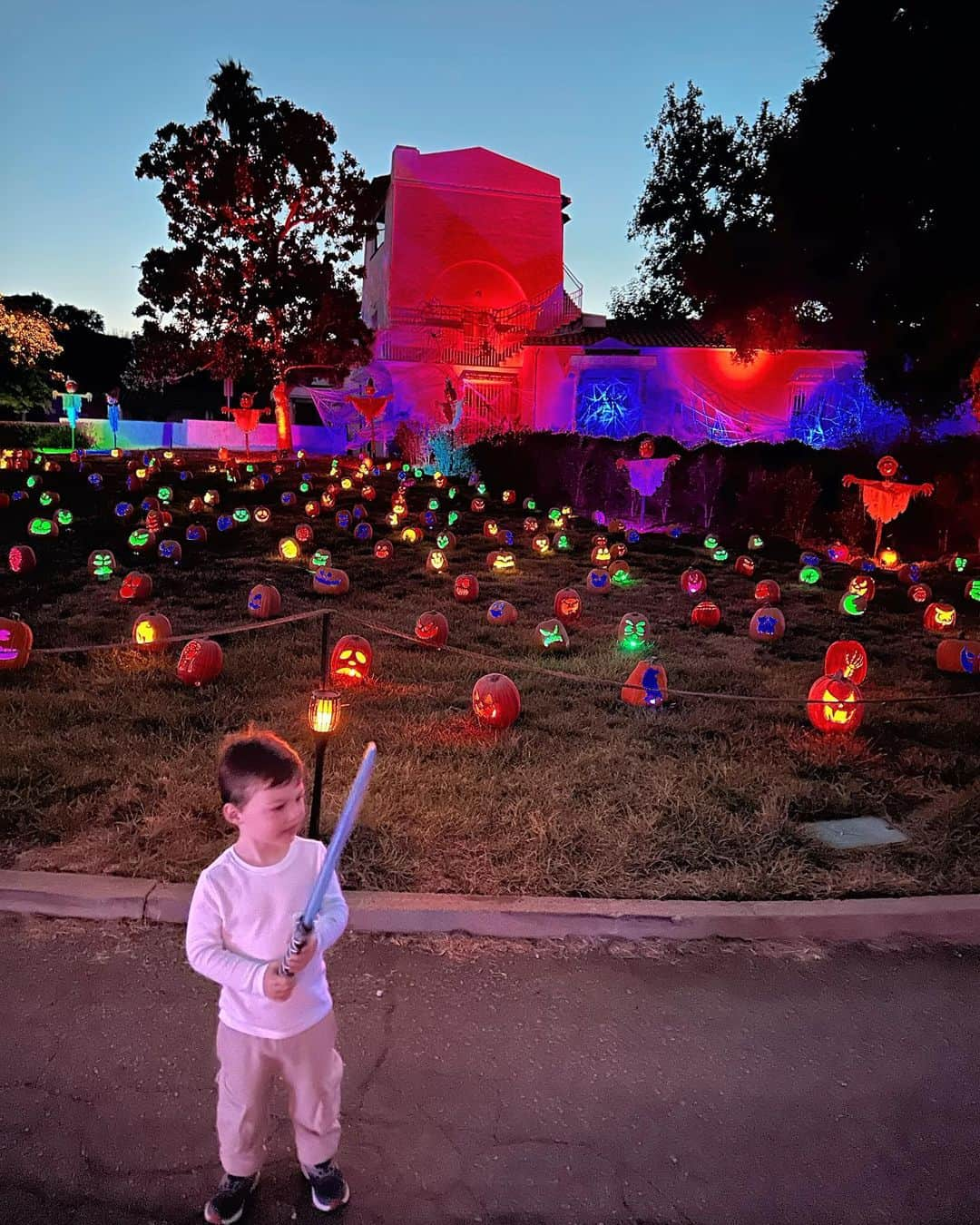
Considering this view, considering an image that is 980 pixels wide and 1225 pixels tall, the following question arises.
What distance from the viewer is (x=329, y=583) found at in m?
10.7

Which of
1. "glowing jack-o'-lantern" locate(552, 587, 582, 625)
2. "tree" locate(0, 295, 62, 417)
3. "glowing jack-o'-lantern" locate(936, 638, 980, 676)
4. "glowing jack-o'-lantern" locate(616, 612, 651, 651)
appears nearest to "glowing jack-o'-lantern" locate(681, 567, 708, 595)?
"glowing jack-o'-lantern" locate(552, 587, 582, 625)

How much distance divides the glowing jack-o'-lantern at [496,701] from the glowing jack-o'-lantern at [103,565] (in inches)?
284

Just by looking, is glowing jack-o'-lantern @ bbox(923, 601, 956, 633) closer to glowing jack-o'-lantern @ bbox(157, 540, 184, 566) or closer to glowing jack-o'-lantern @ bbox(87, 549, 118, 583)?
glowing jack-o'-lantern @ bbox(157, 540, 184, 566)

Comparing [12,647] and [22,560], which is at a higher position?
[22,560]

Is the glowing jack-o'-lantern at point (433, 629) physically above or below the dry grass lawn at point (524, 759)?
above

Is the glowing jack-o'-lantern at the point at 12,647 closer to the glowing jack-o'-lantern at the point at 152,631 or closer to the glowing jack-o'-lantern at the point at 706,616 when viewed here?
Result: the glowing jack-o'-lantern at the point at 152,631

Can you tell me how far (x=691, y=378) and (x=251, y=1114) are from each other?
2812cm

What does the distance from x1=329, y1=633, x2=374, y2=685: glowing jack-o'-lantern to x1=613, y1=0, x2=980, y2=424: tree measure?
47.8 feet

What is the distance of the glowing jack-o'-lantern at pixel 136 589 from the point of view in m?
10.1

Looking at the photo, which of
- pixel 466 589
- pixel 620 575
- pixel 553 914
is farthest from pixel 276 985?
pixel 620 575

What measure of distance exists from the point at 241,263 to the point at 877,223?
20541 mm

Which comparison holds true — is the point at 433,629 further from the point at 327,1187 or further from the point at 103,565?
the point at 327,1187

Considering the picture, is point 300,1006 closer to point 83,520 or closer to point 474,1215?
point 474,1215

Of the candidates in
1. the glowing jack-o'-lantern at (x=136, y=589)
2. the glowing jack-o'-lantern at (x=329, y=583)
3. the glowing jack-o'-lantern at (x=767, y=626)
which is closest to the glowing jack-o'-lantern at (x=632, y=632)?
the glowing jack-o'-lantern at (x=767, y=626)
